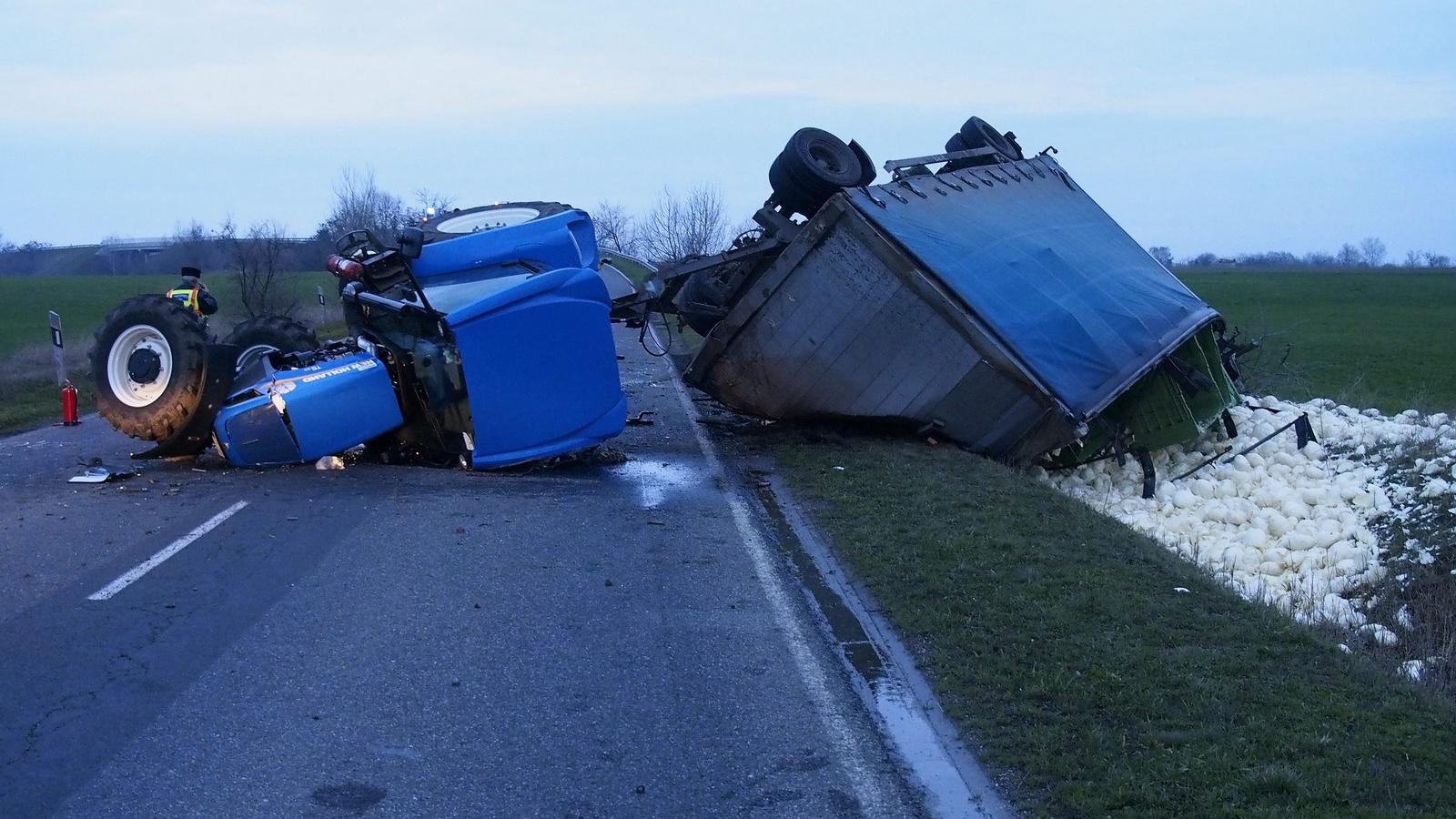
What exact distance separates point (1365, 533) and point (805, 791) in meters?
7.20

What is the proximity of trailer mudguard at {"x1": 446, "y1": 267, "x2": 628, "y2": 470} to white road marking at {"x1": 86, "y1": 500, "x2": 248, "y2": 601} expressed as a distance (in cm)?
211

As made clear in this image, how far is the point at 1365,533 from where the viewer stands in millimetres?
9742

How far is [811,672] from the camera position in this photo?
5527 millimetres

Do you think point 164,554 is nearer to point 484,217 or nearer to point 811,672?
point 811,672

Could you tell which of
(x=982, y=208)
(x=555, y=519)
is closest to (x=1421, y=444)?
(x=982, y=208)

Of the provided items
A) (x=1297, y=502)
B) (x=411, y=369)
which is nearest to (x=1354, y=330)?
(x=1297, y=502)

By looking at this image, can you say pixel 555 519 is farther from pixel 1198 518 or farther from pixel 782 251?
pixel 1198 518

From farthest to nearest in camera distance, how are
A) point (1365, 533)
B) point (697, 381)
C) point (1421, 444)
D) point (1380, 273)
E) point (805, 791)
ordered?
1. point (1380, 273)
2. point (697, 381)
3. point (1421, 444)
4. point (1365, 533)
5. point (805, 791)

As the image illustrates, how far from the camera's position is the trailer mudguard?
10070 millimetres

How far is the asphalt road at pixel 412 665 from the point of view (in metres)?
4.21

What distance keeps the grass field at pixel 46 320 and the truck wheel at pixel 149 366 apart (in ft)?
12.6

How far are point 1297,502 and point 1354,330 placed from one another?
27853 mm

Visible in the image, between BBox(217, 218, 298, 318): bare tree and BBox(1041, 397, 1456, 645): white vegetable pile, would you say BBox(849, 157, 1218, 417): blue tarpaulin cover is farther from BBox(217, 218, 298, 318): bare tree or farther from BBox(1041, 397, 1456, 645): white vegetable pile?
BBox(217, 218, 298, 318): bare tree

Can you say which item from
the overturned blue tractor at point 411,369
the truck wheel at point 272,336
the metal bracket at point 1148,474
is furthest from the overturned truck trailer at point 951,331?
the truck wheel at point 272,336
